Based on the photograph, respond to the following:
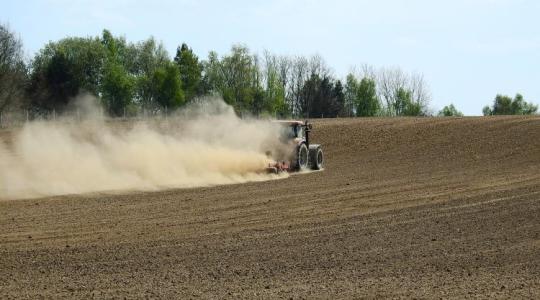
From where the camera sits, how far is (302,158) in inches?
1292

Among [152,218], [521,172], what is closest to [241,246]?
[152,218]

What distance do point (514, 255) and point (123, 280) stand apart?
6176 millimetres

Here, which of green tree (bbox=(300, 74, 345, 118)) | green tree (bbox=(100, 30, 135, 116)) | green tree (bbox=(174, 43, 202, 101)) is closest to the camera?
green tree (bbox=(100, 30, 135, 116))

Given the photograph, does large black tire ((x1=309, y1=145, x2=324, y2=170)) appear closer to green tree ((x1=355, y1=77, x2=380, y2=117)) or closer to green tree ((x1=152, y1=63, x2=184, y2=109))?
green tree ((x1=152, y1=63, x2=184, y2=109))

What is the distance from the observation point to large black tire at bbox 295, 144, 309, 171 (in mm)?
32125

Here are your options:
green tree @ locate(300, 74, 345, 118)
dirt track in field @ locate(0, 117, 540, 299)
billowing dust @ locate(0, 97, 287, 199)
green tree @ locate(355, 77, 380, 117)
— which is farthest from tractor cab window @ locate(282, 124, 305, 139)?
green tree @ locate(355, 77, 380, 117)

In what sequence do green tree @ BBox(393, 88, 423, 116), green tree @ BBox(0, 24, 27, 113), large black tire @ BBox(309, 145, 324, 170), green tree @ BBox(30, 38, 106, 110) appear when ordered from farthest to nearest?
green tree @ BBox(393, 88, 423, 116) < green tree @ BBox(30, 38, 106, 110) < green tree @ BBox(0, 24, 27, 113) < large black tire @ BBox(309, 145, 324, 170)

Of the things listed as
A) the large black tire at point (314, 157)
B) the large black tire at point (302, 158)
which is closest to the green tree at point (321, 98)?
the large black tire at point (314, 157)

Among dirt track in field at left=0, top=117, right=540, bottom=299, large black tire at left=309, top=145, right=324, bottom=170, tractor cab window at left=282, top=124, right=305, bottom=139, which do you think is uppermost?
tractor cab window at left=282, top=124, right=305, bottom=139

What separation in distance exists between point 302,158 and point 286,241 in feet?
59.7

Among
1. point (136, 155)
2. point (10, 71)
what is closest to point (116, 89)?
point (10, 71)

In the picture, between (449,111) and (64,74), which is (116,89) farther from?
(449,111)

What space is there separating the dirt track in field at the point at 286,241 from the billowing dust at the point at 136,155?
2080 millimetres

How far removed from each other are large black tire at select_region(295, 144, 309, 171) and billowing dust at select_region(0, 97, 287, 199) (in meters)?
0.85
